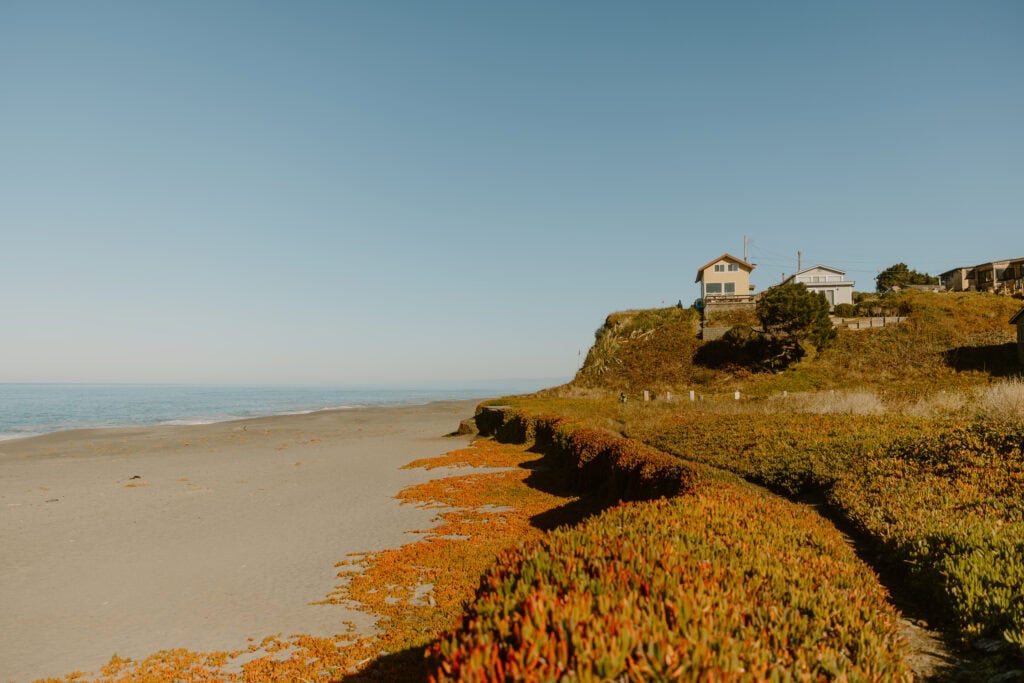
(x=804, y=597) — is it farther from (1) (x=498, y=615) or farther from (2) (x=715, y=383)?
(2) (x=715, y=383)

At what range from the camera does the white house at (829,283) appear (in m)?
59.5

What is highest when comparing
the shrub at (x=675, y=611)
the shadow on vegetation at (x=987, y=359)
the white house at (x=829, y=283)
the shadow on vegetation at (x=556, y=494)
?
the white house at (x=829, y=283)

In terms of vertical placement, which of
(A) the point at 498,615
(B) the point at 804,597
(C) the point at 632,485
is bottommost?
(C) the point at 632,485

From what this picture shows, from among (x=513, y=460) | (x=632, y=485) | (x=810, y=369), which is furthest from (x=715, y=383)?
(x=632, y=485)

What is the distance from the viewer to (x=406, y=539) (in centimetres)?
1270

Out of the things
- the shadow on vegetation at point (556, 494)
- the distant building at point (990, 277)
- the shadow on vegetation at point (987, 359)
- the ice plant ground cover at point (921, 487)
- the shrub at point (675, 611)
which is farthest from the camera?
the distant building at point (990, 277)

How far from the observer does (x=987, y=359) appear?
36375mm

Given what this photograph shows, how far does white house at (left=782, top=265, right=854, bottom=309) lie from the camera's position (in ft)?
195

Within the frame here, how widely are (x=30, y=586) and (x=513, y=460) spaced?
14729 millimetres

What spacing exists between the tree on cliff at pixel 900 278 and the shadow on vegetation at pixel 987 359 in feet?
158

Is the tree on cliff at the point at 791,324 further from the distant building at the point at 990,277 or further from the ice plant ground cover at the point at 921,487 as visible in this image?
the ice plant ground cover at the point at 921,487

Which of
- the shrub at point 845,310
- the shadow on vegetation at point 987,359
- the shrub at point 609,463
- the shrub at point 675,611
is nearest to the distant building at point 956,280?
the shrub at point 845,310

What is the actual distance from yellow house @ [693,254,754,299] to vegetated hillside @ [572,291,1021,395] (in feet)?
19.7

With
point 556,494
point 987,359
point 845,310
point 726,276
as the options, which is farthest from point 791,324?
point 556,494
